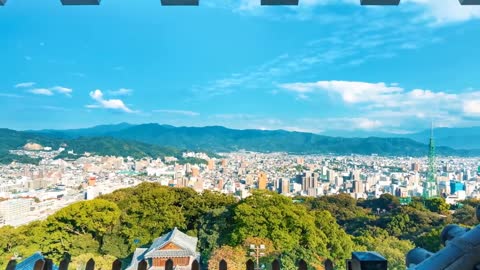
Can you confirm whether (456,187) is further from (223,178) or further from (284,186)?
(223,178)

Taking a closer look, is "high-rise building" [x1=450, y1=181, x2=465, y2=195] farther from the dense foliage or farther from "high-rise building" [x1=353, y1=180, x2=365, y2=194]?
the dense foliage

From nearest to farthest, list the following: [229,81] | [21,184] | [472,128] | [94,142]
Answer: [21,184]
[94,142]
[472,128]
[229,81]

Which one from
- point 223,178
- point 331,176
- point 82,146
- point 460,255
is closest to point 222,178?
point 223,178

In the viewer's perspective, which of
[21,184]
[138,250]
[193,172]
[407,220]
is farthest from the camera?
[193,172]

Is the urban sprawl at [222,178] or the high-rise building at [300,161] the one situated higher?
the high-rise building at [300,161]

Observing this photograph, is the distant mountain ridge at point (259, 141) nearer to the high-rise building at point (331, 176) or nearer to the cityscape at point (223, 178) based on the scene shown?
the cityscape at point (223, 178)

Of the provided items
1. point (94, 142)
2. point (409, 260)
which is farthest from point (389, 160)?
point (409, 260)

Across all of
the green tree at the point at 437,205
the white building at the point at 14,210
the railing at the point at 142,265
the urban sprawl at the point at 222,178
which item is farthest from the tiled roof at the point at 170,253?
the green tree at the point at 437,205

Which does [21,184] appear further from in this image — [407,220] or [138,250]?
[407,220]
